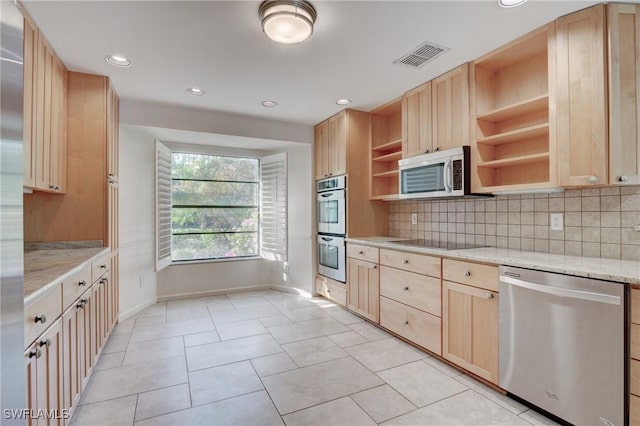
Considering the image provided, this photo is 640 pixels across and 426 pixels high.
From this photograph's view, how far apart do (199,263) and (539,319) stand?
13.6 feet

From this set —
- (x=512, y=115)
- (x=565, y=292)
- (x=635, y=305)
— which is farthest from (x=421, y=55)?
(x=635, y=305)

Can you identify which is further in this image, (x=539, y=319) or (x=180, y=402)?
(x=180, y=402)

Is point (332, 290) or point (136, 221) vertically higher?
point (136, 221)

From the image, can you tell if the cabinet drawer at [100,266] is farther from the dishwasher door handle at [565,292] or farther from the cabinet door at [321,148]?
the dishwasher door handle at [565,292]

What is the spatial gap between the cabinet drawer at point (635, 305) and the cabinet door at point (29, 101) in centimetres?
342

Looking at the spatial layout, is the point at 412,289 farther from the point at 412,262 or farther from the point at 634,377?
the point at 634,377

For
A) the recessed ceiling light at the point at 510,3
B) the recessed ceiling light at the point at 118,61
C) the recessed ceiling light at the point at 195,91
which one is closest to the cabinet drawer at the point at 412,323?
the recessed ceiling light at the point at 510,3

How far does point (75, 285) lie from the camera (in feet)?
5.99

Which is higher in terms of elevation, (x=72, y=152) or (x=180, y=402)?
(x=72, y=152)

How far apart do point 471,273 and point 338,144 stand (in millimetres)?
2344

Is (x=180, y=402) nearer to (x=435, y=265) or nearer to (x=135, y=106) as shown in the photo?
(x=435, y=265)

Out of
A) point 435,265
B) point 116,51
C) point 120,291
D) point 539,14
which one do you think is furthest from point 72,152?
point 539,14

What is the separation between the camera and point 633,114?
5.90 ft

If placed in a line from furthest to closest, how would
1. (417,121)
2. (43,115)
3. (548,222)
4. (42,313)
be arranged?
(417,121)
(548,222)
(43,115)
(42,313)
